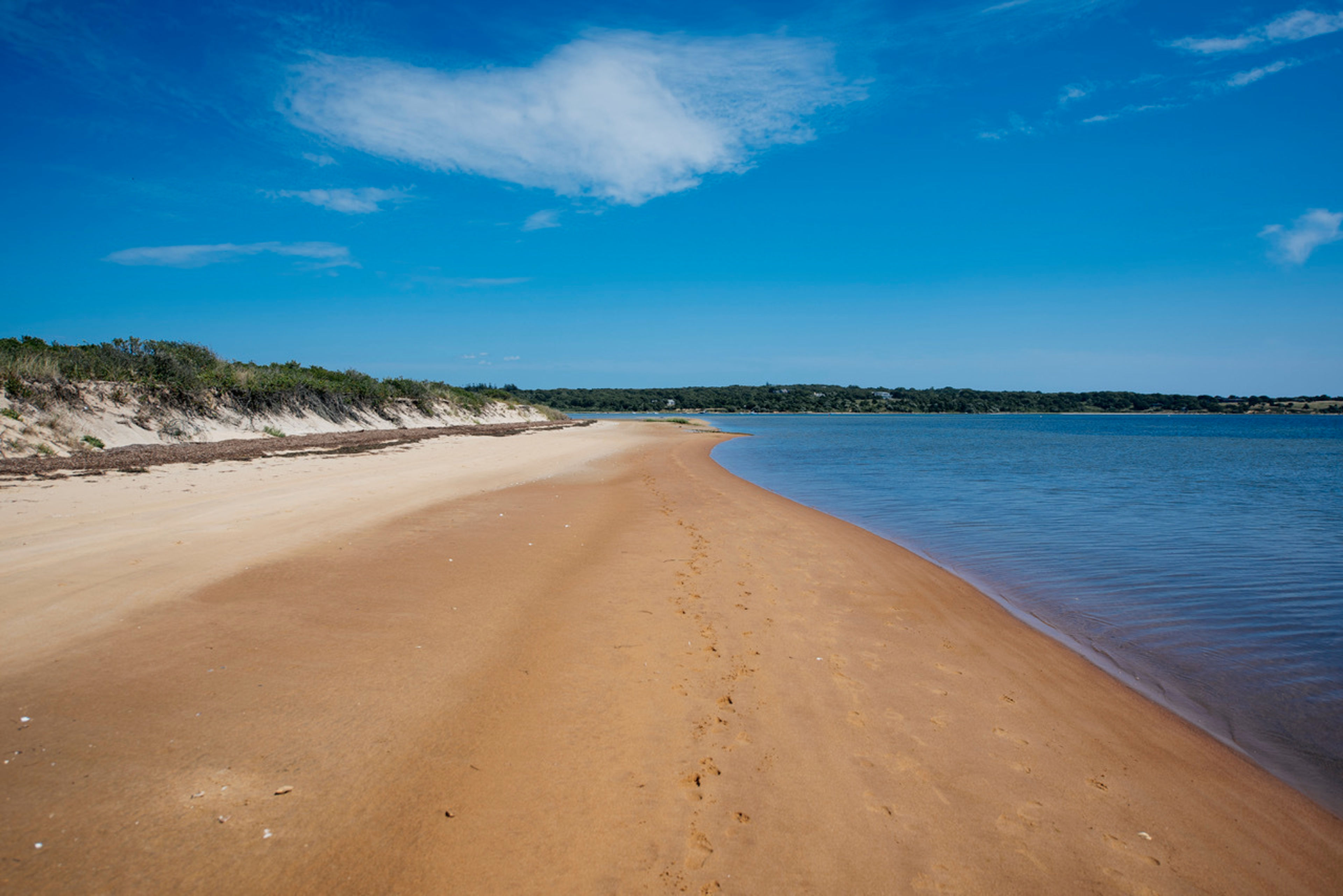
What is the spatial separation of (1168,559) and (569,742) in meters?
10.4

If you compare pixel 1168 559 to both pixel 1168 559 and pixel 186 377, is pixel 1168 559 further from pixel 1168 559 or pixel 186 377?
pixel 186 377

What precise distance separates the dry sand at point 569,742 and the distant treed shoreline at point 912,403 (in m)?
126

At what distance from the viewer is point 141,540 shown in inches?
302

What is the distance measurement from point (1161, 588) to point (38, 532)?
48.6 feet

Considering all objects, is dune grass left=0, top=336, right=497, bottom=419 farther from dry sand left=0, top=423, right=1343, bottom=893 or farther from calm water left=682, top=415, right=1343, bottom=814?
calm water left=682, top=415, right=1343, bottom=814

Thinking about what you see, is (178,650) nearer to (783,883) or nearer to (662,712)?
(662,712)

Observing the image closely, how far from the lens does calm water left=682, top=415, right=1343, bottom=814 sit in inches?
202

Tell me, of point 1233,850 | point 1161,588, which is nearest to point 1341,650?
point 1161,588

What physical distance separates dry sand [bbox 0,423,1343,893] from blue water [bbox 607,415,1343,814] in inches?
28.3

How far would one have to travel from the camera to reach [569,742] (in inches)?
152

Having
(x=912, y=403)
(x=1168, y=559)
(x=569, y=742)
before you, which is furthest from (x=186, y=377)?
(x=912, y=403)

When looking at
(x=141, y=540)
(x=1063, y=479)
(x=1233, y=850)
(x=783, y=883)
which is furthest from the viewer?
(x=1063, y=479)

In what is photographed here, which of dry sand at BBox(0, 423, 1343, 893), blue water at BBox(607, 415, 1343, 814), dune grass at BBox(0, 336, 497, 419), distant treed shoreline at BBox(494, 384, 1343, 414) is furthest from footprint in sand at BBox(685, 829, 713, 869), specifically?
distant treed shoreline at BBox(494, 384, 1343, 414)

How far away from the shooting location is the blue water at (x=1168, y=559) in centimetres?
512
